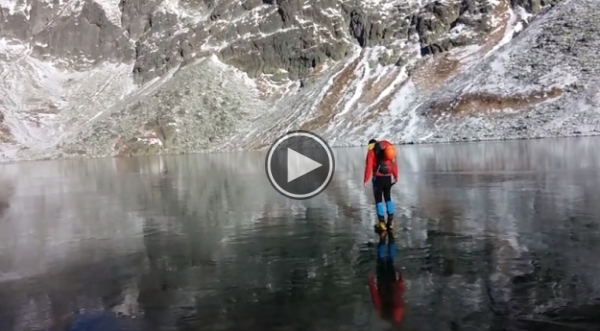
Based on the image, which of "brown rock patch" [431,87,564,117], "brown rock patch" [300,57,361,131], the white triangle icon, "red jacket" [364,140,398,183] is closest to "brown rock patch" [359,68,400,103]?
A: "brown rock patch" [300,57,361,131]

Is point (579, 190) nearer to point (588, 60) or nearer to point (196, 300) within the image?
point (196, 300)

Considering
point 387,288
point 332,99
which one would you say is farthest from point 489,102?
point 387,288

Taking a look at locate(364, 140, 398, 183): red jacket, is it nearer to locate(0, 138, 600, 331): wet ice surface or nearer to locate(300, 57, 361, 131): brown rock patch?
locate(0, 138, 600, 331): wet ice surface

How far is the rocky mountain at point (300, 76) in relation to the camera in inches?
3979

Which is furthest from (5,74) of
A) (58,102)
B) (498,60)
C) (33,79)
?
(498,60)

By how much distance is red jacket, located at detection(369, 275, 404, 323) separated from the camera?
8.04 m

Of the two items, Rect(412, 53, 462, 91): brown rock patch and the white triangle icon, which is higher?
Rect(412, 53, 462, 91): brown rock patch

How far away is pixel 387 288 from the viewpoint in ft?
30.7

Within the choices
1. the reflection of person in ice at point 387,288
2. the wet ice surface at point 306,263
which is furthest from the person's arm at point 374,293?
the wet ice surface at point 306,263

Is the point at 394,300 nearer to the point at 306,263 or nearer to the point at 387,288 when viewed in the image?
the point at 387,288

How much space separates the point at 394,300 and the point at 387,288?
2.13ft

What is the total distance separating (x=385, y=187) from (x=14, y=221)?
14184 millimetres

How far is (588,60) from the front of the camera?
9781 cm

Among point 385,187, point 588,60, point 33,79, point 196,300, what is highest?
point 33,79
